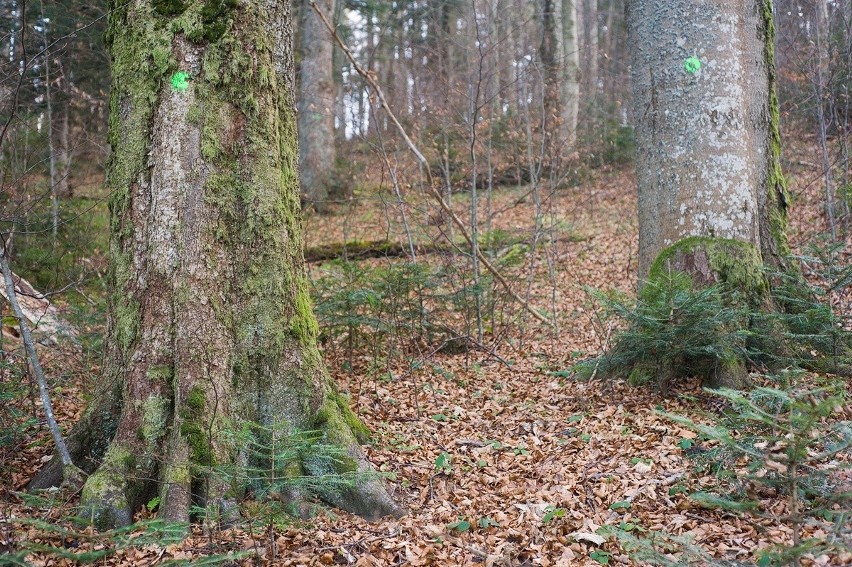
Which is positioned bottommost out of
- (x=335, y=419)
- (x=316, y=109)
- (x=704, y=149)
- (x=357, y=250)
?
(x=335, y=419)

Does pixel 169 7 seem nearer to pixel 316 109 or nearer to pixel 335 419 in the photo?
pixel 335 419

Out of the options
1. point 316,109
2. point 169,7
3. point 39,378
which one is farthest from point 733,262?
point 316,109

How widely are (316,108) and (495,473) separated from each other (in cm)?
1153

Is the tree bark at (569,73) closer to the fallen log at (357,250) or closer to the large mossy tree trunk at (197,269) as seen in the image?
the fallen log at (357,250)

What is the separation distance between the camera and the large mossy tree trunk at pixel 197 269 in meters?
3.69

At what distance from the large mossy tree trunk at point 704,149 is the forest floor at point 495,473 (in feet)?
3.27

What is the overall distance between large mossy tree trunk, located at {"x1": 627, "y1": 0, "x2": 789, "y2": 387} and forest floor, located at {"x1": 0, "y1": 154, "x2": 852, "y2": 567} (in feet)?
3.27

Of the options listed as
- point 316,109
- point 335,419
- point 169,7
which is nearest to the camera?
point 169,7

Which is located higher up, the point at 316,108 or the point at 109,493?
the point at 316,108

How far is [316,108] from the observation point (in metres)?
14.3

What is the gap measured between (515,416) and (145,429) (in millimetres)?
2812

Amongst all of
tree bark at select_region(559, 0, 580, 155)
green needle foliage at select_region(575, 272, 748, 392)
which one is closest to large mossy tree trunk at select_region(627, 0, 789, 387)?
green needle foliage at select_region(575, 272, 748, 392)

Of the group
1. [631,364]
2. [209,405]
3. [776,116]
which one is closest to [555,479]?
[631,364]

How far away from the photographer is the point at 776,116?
5742 mm
